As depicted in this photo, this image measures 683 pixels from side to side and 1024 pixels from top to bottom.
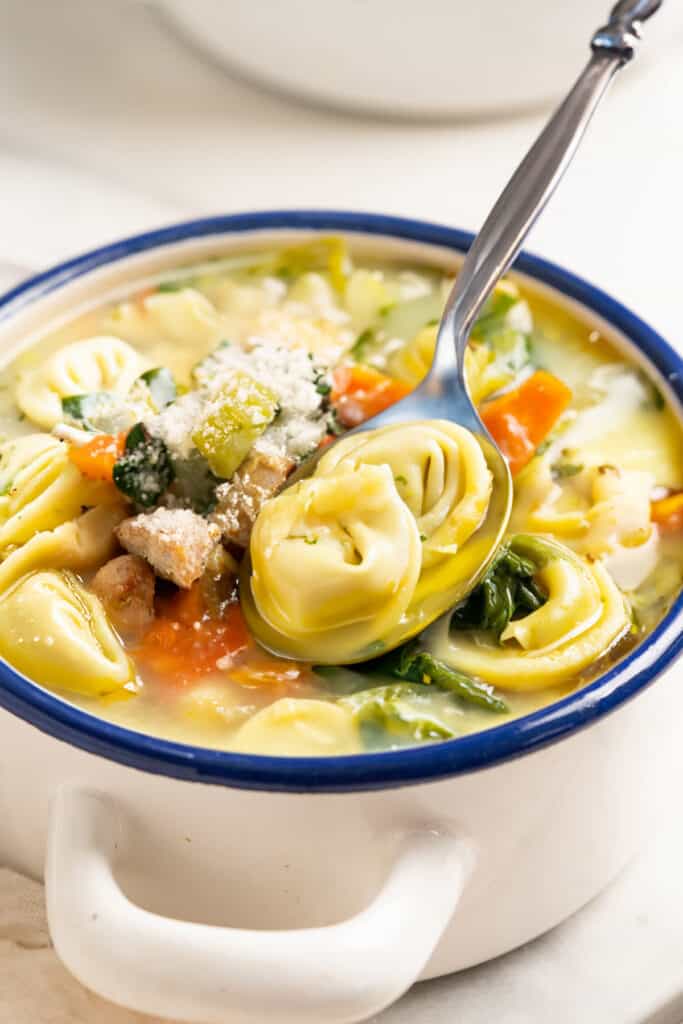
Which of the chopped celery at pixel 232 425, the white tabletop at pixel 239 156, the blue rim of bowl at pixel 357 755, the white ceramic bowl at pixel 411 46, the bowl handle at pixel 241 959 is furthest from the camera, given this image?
the white tabletop at pixel 239 156

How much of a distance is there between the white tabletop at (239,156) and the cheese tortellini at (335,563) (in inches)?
63.6

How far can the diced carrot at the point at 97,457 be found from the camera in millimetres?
2270

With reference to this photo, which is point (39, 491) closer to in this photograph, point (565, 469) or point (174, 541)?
point (174, 541)

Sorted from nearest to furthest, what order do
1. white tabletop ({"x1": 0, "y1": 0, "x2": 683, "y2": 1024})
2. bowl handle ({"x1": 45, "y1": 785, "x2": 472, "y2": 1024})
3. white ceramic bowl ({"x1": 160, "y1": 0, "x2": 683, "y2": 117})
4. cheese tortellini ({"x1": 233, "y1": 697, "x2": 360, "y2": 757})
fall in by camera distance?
1. bowl handle ({"x1": 45, "y1": 785, "x2": 472, "y2": 1024})
2. cheese tortellini ({"x1": 233, "y1": 697, "x2": 360, "y2": 757})
3. white ceramic bowl ({"x1": 160, "y1": 0, "x2": 683, "y2": 117})
4. white tabletop ({"x1": 0, "y1": 0, "x2": 683, "y2": 1024})

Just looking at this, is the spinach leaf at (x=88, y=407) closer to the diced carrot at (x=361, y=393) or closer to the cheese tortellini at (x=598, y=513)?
the diced carrot at (x=361, y=393)

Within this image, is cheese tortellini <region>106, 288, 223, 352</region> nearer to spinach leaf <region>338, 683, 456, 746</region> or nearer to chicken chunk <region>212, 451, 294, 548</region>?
chicken chunk <region>212, 451, 294, 548</region>

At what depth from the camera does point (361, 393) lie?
8.59ft

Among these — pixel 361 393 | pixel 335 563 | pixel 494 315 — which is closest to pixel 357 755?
pixel 335 563

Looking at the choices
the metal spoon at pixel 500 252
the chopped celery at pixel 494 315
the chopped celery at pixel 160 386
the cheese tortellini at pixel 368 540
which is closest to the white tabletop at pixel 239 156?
the chopped celery at pixel 494 315

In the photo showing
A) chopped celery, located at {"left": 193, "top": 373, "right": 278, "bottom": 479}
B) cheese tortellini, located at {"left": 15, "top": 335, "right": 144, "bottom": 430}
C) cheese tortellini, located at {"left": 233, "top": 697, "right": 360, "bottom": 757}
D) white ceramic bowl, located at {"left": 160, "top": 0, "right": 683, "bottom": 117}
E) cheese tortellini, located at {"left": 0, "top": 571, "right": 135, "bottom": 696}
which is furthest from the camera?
white ceramic bowl, located at {"left": 160, "top": 0, "right": 683, "bottom": 117}

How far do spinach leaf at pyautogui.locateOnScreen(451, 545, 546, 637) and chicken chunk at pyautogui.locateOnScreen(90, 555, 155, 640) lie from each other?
0.49 m

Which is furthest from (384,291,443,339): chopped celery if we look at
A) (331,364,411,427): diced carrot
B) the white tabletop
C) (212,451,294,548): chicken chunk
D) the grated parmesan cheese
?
the white tabletop

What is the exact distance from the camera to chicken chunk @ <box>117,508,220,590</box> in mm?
2053

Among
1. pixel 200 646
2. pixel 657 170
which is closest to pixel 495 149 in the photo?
pixel 657 170
